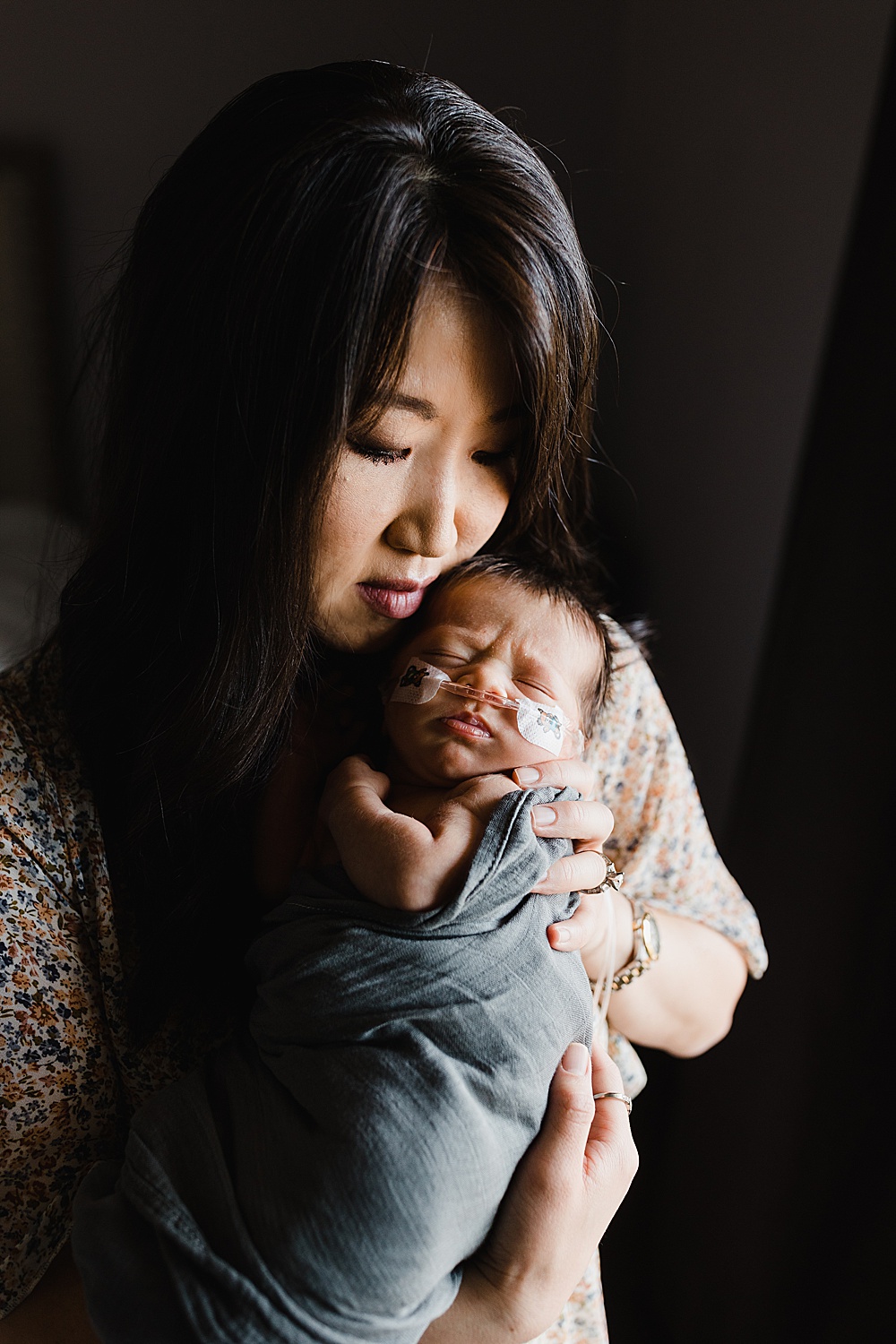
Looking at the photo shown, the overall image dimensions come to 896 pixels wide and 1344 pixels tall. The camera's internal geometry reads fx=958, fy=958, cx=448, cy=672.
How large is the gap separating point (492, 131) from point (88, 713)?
2.38ft

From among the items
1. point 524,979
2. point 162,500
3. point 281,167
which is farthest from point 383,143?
point 524,979

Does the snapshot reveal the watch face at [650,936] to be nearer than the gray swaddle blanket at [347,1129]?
No

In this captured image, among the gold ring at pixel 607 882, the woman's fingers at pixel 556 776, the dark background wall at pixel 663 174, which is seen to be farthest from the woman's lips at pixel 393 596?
the dark background wall at pixel 663 174

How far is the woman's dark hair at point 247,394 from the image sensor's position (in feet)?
2.70

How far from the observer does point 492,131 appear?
3.10ft

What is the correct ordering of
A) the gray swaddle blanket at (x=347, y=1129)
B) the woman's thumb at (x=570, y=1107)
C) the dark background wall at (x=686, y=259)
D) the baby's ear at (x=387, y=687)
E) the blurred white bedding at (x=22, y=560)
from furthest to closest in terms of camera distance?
1. the blurred white bedding at (x=22, y=560)
2. the dark background wall at (x=686, y=259)
3. the baby's ear at (x=387, y=687)
4. the woman's thumb at (x=570, y=1107)
5. the gray swaddle blanket at (x=347, y=1129)

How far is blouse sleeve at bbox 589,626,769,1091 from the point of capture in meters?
1.26

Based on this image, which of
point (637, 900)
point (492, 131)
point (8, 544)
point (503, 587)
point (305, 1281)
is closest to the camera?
point (305, 1281)

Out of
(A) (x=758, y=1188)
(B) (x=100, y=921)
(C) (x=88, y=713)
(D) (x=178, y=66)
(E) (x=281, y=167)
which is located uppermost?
(D) (x=178, y=66)

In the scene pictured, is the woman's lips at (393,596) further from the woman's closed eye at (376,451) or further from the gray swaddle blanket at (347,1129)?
the gray swaddle blanket at (347,1129)

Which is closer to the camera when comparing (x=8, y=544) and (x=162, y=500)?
(x=162, y=500)

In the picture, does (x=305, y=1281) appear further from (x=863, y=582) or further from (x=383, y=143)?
(x=863, y=582)

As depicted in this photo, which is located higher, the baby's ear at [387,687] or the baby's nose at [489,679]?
the baby's nose at [489,679]

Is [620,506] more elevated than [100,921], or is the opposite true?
[620,506]
